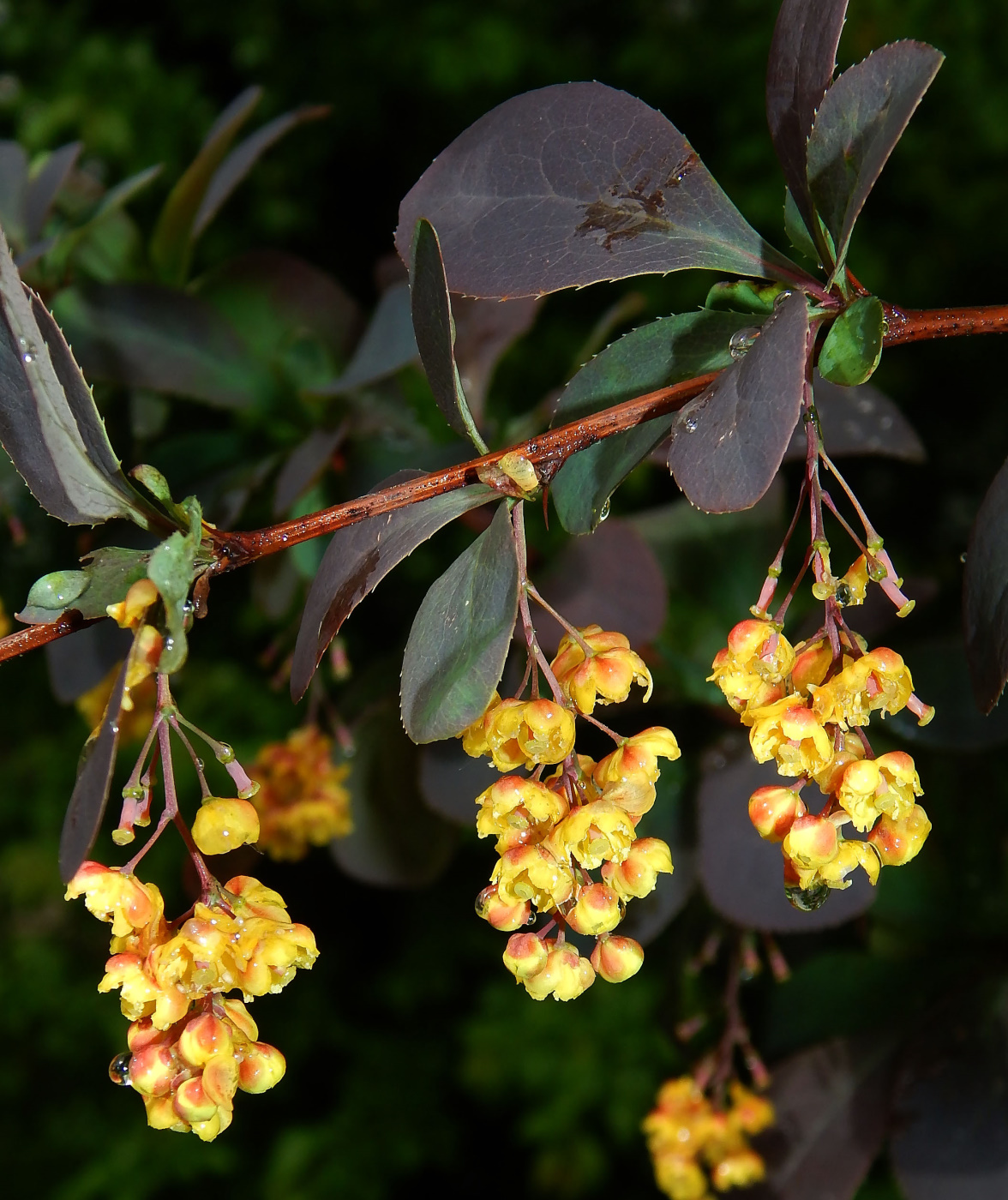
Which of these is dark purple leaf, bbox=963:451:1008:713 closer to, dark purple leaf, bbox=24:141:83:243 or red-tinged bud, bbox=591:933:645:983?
red-tinged bud, bbox=591:933:645:983

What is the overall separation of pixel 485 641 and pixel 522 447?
9 centimetres

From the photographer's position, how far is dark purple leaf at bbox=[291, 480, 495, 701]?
48 centimetres

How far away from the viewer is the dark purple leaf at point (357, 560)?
48cm

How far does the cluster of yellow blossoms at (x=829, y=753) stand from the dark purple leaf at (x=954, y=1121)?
2.04 ft

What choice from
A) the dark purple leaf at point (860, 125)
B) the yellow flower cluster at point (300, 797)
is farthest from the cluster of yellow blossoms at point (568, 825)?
the yellow flower cluster at point (300, 797)

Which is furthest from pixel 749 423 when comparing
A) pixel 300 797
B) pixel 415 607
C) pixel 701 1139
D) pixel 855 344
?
pixel 415 607

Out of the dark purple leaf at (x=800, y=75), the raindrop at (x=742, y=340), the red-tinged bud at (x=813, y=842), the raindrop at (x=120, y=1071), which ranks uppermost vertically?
the dark purple leaf at (x=800, y=75)

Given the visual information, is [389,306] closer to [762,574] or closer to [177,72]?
[762,574]

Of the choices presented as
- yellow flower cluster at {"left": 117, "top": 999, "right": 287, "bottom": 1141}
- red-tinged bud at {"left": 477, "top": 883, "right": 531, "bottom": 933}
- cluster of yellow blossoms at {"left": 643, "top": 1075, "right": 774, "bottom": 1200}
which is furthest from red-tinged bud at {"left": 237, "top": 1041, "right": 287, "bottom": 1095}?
cluster of yellow blossoms at {"left": 643, "top": 1075, "right": 774, "bottom": 1200}

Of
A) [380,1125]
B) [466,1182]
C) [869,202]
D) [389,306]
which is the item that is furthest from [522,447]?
[466,1182]

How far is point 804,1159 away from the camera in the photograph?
40.2 inches

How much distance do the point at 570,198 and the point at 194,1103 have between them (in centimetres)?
45

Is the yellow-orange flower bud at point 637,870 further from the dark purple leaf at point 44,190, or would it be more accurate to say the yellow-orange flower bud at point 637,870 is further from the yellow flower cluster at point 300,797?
the dark purple leaf at point 44,190

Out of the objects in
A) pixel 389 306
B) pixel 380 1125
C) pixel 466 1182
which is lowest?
pixel 466 1182
